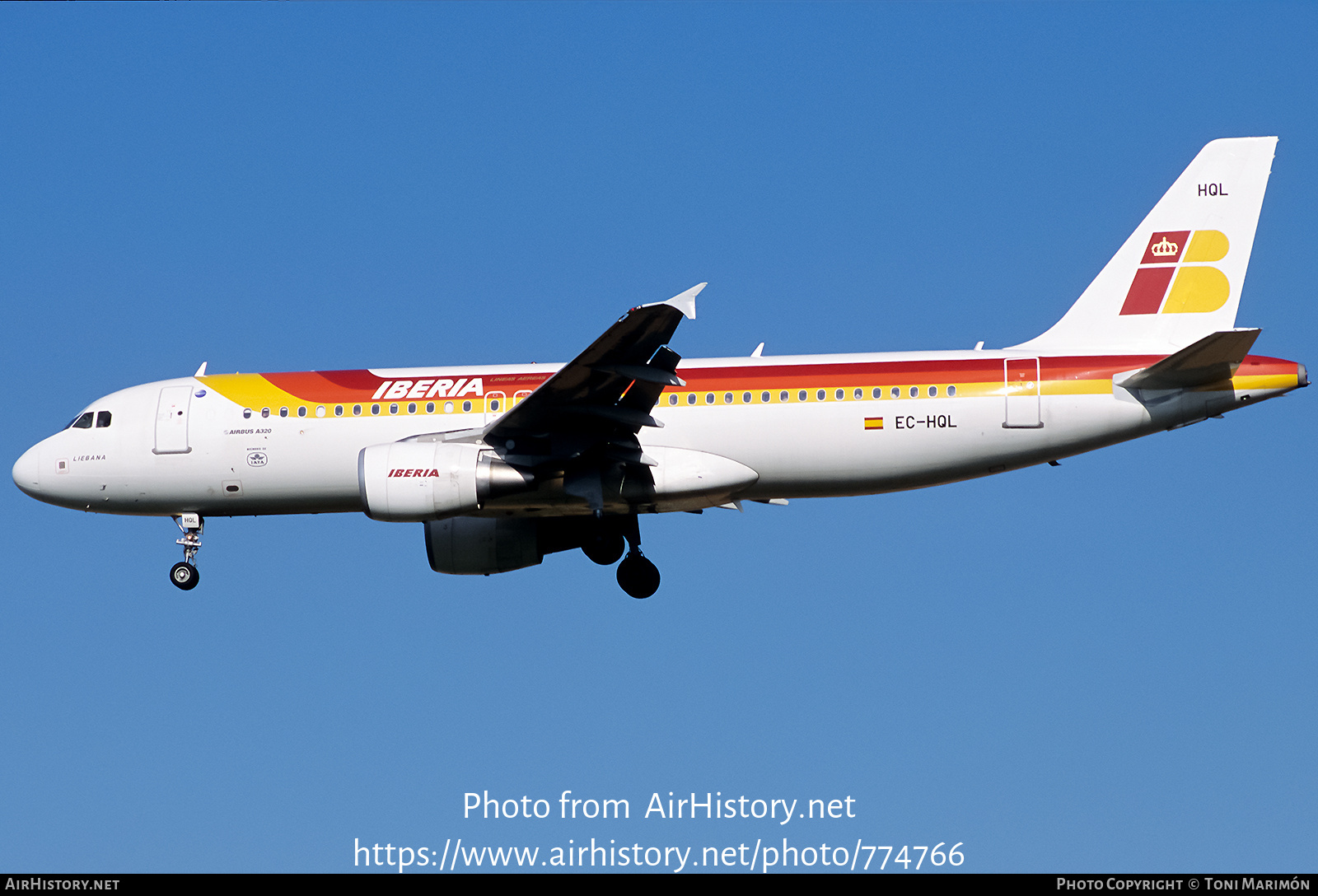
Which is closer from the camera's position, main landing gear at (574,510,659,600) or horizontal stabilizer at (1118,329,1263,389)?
horizontal stabilizer at (1118,329,1263,389)

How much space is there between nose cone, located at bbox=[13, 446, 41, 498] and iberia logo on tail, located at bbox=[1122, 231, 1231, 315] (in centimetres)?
1890

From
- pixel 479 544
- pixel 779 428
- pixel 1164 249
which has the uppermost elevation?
pixel 1164 249

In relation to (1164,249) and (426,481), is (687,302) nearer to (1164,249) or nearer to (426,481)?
(426,481)

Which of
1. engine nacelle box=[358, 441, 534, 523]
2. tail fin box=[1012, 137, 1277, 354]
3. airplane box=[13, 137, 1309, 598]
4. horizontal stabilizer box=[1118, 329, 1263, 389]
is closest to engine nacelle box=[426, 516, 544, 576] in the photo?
airplane box=[13, 137, 1309, 598]

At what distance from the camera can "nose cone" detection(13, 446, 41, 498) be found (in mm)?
26578

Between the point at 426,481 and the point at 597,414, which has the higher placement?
the point at 597,414

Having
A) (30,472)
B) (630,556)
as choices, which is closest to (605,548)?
(630,556)

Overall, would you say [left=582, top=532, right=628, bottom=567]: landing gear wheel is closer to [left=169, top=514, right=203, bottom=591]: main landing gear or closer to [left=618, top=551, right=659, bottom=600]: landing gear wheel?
[left=618, top=551, right=659, bottom=600]: landing gear wheel

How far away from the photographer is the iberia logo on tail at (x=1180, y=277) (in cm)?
2556

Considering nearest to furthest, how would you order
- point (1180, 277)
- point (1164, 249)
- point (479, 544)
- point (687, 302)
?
1. point (687, 302)
2. point (1180, 277)
3. point (1164, 249)
4. point (479, 544)

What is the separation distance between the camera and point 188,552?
2628cm

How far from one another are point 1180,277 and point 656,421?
31.1 ft

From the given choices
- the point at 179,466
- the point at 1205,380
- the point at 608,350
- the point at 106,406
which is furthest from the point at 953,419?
the point at 106,406
